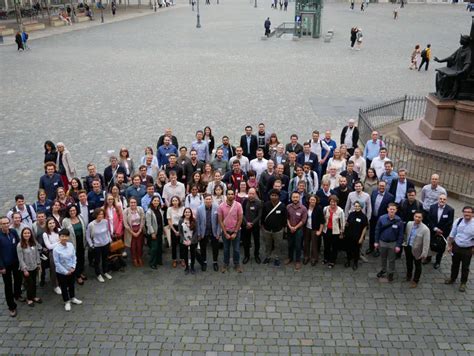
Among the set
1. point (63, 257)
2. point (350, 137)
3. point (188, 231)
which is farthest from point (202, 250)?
point (350, 137)

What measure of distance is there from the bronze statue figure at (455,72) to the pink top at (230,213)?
7.76 m

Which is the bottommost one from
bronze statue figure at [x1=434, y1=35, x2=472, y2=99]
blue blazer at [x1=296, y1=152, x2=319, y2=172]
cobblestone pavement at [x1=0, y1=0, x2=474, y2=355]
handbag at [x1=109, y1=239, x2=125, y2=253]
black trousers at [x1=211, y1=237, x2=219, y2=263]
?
cobblestone pavement at [x1=0, y1=0, x2=474, y2=355]

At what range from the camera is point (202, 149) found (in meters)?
11.9

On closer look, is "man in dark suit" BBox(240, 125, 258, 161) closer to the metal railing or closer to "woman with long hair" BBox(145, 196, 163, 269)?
"woman with long hair" BBox(145, 196, 163, 269)

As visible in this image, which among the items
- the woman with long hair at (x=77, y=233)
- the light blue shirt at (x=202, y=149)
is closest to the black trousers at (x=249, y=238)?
the woman with long hair at (x=77, y=233)

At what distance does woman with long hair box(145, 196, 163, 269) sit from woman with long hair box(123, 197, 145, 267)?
0.14 m

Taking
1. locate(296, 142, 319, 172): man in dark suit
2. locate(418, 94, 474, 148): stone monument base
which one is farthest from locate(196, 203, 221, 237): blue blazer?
locate(418, 94, 474, 148): stone monument base

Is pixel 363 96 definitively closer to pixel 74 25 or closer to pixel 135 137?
pixel 135 137

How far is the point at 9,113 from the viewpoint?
18.6 meters

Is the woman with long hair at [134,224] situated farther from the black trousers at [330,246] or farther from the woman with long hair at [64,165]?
the black trousers at [330,246]

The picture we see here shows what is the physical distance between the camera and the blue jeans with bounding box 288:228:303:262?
8.99 meters

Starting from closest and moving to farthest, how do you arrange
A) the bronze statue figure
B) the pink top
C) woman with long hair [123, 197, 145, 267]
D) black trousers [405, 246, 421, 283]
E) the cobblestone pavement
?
the cobblestone pavement → black trousers [405, 246, 421, 283] → the pink top → woman with long hair [123, 197, 145, 267] → the bronze statue figure

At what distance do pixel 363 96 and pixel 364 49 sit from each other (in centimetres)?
1386

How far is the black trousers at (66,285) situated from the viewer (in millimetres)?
7699
